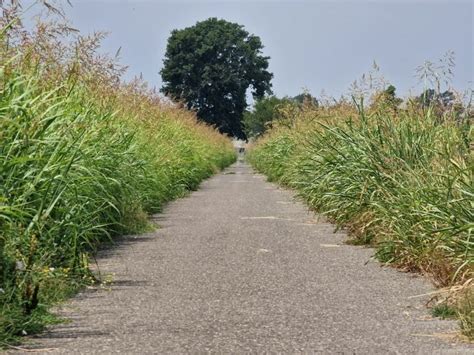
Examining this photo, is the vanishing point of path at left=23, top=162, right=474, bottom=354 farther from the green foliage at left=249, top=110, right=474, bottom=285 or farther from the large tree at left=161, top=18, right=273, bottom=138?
the large tree at left=161, top=18, right=273, bottom=138

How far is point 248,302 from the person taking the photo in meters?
5.53

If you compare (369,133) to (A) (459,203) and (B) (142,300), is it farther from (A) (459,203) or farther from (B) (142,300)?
(B) (142,300)

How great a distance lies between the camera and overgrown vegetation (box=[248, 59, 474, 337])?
605 cm

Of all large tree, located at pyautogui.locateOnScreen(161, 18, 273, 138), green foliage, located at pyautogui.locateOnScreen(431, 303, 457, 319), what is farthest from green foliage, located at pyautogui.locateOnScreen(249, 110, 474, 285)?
large tree, located at pyautogui.locateOnScreen(161, 18, 273, 138)

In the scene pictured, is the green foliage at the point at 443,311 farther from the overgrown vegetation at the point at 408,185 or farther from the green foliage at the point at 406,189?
the green foliage at the point at 406,189

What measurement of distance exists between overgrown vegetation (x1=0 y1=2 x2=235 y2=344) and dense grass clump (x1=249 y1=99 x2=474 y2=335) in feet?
8.02

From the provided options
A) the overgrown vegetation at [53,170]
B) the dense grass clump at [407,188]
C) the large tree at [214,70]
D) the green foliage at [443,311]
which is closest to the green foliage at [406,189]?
the dense grass clump at [407,188]

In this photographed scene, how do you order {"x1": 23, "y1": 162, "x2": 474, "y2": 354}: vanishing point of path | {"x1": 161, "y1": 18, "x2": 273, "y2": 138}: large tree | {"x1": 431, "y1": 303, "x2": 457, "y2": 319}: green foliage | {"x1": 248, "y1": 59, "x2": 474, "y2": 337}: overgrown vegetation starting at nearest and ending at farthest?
{"x1": 23, "y1": 162, "x2": 474, "y2": 354}: vanishing point of path
{"x1": 431, "y1": 303, "x2": 457, "y2": 319}: green foliage
{"x1": 248, "y1": 59, "x2": 474, "y2": 337}: overgrown vegetation
{"x1": 161, "y1": 18, "x2": 273, "y2": 138}: large tree

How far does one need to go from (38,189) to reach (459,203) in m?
3.06

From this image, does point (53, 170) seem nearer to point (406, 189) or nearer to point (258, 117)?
point (406, 189)

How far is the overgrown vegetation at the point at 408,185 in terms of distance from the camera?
19.8ft

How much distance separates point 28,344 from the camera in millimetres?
4293

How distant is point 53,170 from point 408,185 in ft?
11.7

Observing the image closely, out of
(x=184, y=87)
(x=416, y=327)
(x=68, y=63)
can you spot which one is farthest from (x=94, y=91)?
(x=184, y=87)
